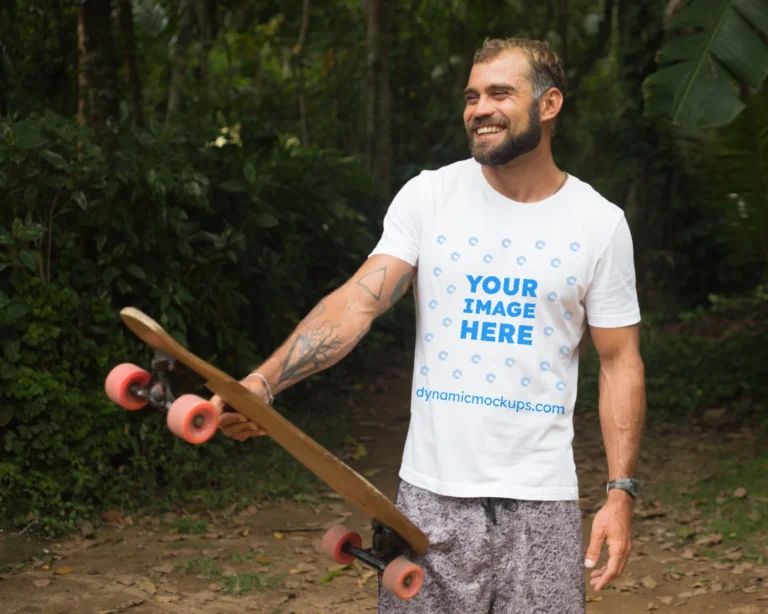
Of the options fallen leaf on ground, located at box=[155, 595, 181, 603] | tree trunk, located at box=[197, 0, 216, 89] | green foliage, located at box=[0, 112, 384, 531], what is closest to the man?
fallen leaf on ground, located at box=[155, 595, 181, 603]

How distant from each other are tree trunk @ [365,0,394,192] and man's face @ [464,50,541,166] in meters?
7.35

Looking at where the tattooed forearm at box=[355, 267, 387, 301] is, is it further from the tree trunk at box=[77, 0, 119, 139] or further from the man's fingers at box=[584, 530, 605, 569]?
the tree trunk at box=[77, 0, 119, 139]

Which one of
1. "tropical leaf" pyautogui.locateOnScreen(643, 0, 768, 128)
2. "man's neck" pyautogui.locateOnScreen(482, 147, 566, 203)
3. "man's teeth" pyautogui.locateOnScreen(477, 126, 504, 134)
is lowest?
"man's neck" pyautogui.locateOnScreen(482, 147, 566, 203)

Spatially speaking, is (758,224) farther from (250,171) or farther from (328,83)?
(328,83)

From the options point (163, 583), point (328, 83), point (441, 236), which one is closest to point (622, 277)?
point (441, 236)

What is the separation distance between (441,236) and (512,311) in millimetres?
274

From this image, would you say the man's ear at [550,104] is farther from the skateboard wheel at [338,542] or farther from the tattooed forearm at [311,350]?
the skateboard wheel at [338,542]

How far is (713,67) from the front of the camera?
570 centimetres

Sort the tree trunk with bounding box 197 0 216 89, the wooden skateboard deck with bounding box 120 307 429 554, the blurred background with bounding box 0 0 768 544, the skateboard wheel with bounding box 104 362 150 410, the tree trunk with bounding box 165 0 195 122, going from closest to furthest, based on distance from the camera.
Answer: the wooden skateboard deck with bounding box 120 307 429 554, the skateboard wheel with bounding box 104 362 150 410, the blurred background with bounding box 0 0 768 544, the tree trunk with bounding box 165 0 195 122, the tree trunk with bounding box 197 0 216 89

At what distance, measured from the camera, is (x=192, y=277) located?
6164 millimetres

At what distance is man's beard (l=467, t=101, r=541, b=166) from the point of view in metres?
2.71

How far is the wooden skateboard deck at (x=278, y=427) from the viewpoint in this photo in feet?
A: 6.41

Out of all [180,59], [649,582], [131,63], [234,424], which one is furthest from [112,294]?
[180,59]

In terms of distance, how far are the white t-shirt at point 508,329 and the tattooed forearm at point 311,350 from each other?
0.27 meters
